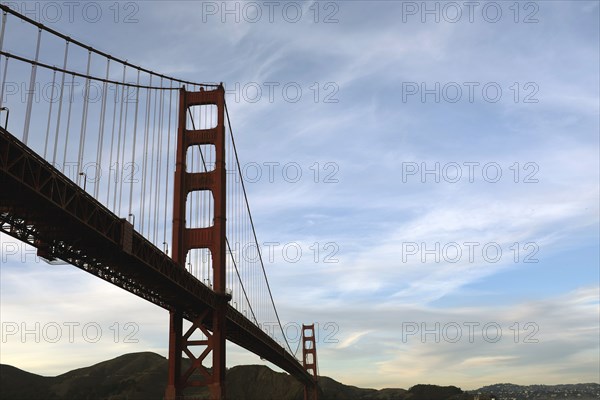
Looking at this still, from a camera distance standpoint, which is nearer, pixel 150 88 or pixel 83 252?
pixel 83 252

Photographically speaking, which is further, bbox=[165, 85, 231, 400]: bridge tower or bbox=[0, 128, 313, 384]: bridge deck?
bbox=[165, 85, 231, 400]: bridge tower

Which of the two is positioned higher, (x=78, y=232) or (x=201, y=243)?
(x=201, y=243)

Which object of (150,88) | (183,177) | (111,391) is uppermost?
(150,88)

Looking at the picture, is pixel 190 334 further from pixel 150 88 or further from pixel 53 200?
pixel 53 200

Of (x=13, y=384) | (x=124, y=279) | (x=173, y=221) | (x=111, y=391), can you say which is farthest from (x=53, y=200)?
(x=13, y=384)
